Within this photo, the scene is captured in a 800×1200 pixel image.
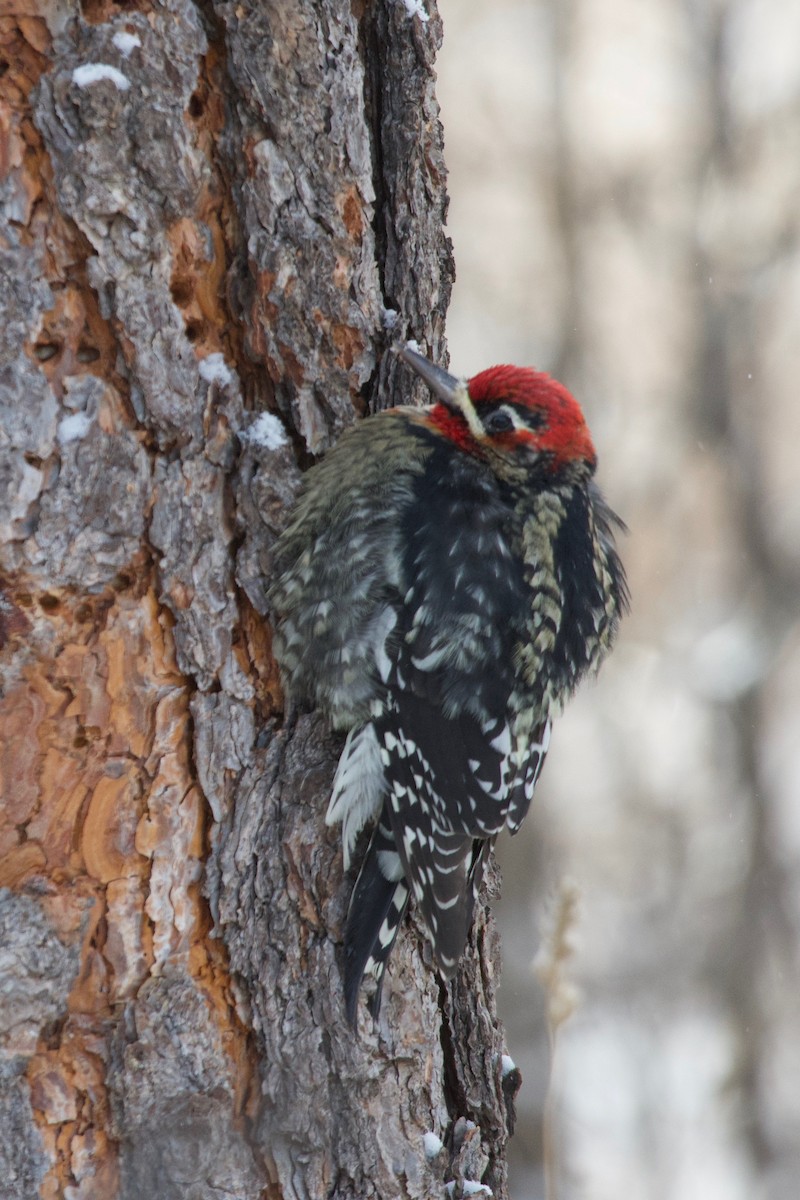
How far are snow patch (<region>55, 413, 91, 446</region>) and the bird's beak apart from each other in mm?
627

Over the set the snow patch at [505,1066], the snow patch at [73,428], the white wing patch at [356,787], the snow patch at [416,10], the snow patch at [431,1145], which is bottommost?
the snow patch at [431,1145]

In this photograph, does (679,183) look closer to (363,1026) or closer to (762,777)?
(762,777)

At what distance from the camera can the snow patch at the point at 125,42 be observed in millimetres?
1621

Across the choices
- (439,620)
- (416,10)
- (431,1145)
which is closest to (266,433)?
(439,620)

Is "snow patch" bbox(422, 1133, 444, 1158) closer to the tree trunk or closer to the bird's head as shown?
the tree trunk

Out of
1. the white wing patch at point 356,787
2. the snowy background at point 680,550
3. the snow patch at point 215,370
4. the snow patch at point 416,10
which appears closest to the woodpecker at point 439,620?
the white wing patch at point 356,787

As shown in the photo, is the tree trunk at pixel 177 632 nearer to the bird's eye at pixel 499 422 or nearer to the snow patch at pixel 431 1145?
the snow patch at pixel 431 1145

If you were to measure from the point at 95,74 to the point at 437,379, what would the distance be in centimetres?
79

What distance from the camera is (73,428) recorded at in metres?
1.65

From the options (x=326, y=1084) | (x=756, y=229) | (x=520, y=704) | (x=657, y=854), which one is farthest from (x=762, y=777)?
(x=326, y=1084)

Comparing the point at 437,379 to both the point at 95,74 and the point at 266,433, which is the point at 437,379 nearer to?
the point at 266,433

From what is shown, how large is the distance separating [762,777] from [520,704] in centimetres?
432

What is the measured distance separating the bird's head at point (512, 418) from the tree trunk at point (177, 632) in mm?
299

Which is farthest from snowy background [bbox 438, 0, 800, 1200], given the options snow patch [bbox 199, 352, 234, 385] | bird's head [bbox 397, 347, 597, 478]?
snow patch [bbox 199, 352, 234, 385]
